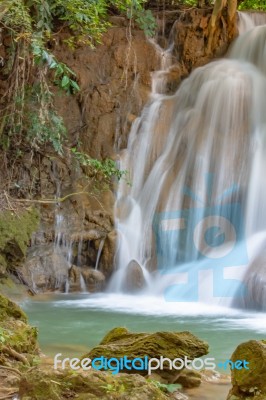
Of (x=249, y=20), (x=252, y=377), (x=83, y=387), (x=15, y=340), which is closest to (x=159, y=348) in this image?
(x=252, y=377)

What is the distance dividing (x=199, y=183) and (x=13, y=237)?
4068 millimetres

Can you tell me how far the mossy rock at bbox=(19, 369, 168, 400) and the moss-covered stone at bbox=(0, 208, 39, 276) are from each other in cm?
722

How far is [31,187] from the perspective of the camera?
1162cm

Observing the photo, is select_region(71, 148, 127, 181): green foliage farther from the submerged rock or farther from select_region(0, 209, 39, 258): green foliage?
the submerged rock

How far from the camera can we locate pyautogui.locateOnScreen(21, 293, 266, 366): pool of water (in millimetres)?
6160

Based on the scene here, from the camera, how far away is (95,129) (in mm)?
12969

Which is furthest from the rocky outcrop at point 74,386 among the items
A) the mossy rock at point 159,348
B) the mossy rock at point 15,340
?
the mossy rock at point 159,348

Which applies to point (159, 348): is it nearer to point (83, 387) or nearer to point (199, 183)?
point (83, 387)

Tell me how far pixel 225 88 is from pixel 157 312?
259 inches

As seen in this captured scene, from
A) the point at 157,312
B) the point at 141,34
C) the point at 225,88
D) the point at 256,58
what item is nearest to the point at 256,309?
the point at 157,312

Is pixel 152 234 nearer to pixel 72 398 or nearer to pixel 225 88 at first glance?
pixel 225 88

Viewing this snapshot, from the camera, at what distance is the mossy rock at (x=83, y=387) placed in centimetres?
283

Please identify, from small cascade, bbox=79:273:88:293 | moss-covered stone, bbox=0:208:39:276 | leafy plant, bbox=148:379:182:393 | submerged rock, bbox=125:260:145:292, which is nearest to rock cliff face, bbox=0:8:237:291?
small cascade, bbox=79:273:88:293

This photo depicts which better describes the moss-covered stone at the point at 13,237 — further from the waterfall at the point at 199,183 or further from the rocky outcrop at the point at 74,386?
the rocky outcrop at the point at 74,386
